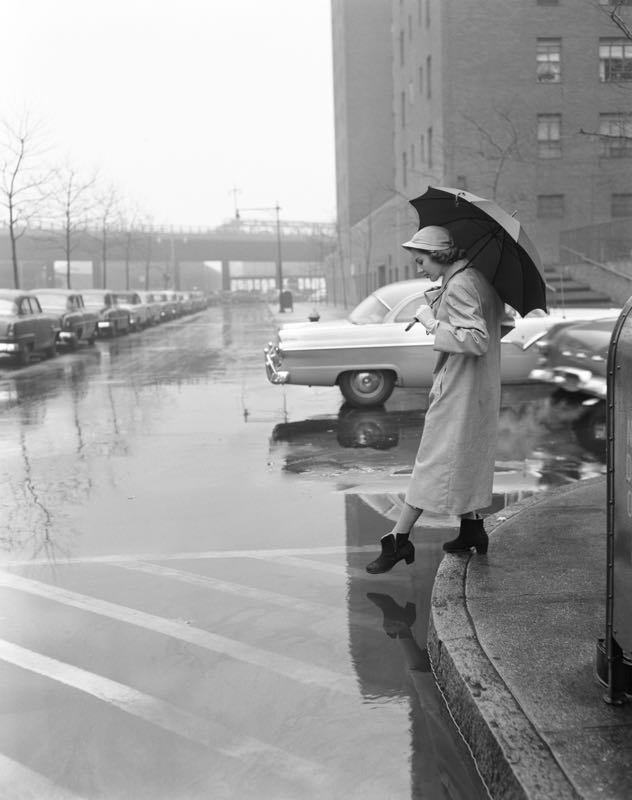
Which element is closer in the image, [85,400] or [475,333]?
[475,333]

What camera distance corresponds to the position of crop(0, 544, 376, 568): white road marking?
19.4 ft

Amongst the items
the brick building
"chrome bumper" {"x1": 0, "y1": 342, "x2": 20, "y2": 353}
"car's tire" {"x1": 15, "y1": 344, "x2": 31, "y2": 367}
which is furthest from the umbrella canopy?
the brick building

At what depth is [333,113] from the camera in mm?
89188

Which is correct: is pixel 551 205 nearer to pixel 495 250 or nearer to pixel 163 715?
pixel 495 250

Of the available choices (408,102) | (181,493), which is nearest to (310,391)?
(181,493)

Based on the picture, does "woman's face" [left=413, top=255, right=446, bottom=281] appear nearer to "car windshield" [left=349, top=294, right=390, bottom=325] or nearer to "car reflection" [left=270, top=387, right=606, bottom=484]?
"car reflection" [left=270, top=387, right=606, bottom=484]

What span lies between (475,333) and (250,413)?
834 centimetres

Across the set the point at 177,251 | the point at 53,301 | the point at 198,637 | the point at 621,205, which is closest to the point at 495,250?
the point at 198,637

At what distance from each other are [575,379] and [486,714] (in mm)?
9486

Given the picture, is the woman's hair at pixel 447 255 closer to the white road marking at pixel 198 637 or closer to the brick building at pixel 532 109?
the white road marking at pixel 198 637

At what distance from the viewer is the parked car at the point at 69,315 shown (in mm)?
25703

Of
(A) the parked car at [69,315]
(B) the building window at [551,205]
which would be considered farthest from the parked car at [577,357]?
(B) the building window at [551,205]

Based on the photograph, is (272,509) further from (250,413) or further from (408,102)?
(408,102)

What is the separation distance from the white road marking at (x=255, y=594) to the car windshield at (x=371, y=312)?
7669mm
